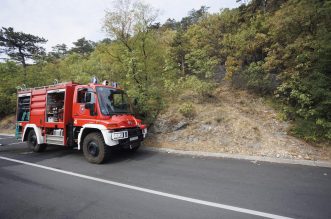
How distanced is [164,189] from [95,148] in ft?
11.1

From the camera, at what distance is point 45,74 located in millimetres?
21734

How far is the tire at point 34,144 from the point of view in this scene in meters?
9.20

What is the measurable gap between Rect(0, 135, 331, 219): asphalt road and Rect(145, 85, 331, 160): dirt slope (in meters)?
1.27

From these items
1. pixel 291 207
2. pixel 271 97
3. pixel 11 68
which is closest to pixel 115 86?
pixel 291 207

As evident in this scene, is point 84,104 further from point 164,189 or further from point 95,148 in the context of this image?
point 164,189

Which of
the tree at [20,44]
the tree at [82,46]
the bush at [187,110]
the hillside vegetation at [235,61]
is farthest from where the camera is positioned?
the tree at [82,46]

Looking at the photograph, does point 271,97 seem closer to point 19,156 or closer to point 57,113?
point 57,113

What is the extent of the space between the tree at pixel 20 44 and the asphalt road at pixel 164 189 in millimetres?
26954

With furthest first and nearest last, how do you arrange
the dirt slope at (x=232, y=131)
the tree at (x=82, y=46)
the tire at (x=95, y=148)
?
1. the tree at (x=82, y=46)
2. the dirt slope at (x=232, y=131)
3. the tire at (x=95, y=148)

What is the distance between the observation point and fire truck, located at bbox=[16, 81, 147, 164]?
7066 millimetres

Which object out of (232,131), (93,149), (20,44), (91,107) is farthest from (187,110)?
(20,44)

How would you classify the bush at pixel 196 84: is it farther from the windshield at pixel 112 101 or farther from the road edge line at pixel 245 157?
the windshield at pixel 112 101

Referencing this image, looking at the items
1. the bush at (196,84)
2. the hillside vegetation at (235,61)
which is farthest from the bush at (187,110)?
the bush at (196,84)

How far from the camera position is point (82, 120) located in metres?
7.58
